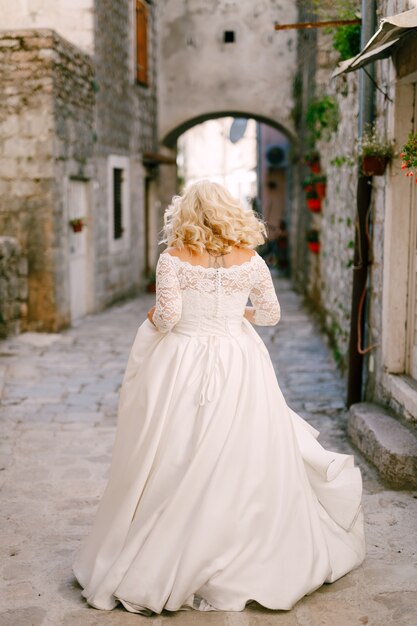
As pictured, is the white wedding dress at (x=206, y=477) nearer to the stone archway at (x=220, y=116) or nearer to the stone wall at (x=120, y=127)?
the stone wall at (x=120, y=127)

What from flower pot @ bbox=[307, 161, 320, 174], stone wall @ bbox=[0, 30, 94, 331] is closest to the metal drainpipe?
flower pot @ bbox=[307, 161, 320, 174]

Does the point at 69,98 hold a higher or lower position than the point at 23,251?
higher

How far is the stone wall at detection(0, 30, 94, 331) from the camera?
1034 cm

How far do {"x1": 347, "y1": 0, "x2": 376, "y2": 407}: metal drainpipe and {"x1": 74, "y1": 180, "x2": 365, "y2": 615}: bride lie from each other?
9.62 feet

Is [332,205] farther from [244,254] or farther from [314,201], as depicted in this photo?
[244,254]

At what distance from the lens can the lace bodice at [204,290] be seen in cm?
339

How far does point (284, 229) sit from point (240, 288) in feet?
56.9

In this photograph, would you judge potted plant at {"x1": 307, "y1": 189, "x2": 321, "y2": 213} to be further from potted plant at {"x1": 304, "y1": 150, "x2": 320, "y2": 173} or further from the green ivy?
the green ivy

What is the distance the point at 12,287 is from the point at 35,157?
165cm

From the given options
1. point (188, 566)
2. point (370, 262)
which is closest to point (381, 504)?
point (188, 566)

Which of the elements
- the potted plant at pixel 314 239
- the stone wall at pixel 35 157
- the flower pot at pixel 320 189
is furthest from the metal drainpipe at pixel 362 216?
the stone wall at pixel 35 157

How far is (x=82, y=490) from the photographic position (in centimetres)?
494

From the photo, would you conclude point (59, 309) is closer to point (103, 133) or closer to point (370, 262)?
point (103, 133)

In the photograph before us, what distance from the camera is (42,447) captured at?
19.3 ft
